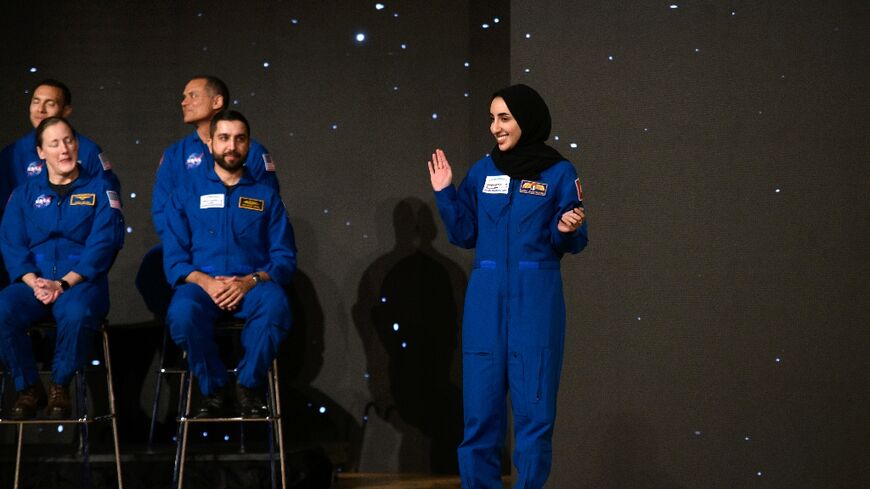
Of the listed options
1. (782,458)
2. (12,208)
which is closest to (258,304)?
(12,208)

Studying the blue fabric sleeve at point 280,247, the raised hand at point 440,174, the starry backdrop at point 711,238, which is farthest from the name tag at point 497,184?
the blue fabric sleeve at point 280,247

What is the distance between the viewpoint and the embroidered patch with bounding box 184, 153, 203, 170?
4191 mm

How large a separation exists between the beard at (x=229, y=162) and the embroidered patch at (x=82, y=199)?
1.77ft

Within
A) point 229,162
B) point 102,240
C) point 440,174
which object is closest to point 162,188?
point 102,240

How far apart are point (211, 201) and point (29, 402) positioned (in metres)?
0.99

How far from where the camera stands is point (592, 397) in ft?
12.8

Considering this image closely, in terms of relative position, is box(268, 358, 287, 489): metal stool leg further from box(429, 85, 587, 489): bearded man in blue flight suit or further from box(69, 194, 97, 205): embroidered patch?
box(69, 194, 97, 205): embroidered patch

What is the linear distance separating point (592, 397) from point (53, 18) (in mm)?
3164

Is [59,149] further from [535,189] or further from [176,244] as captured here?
[535,189]

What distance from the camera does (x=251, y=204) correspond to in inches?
150

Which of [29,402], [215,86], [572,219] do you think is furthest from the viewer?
[215,86]

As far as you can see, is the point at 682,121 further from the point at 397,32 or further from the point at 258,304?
the point at 258,304

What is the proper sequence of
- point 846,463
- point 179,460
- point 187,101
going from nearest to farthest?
point 179,460 → point 846,463 → point 187,101

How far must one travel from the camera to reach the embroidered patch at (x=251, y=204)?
12.4 ft
